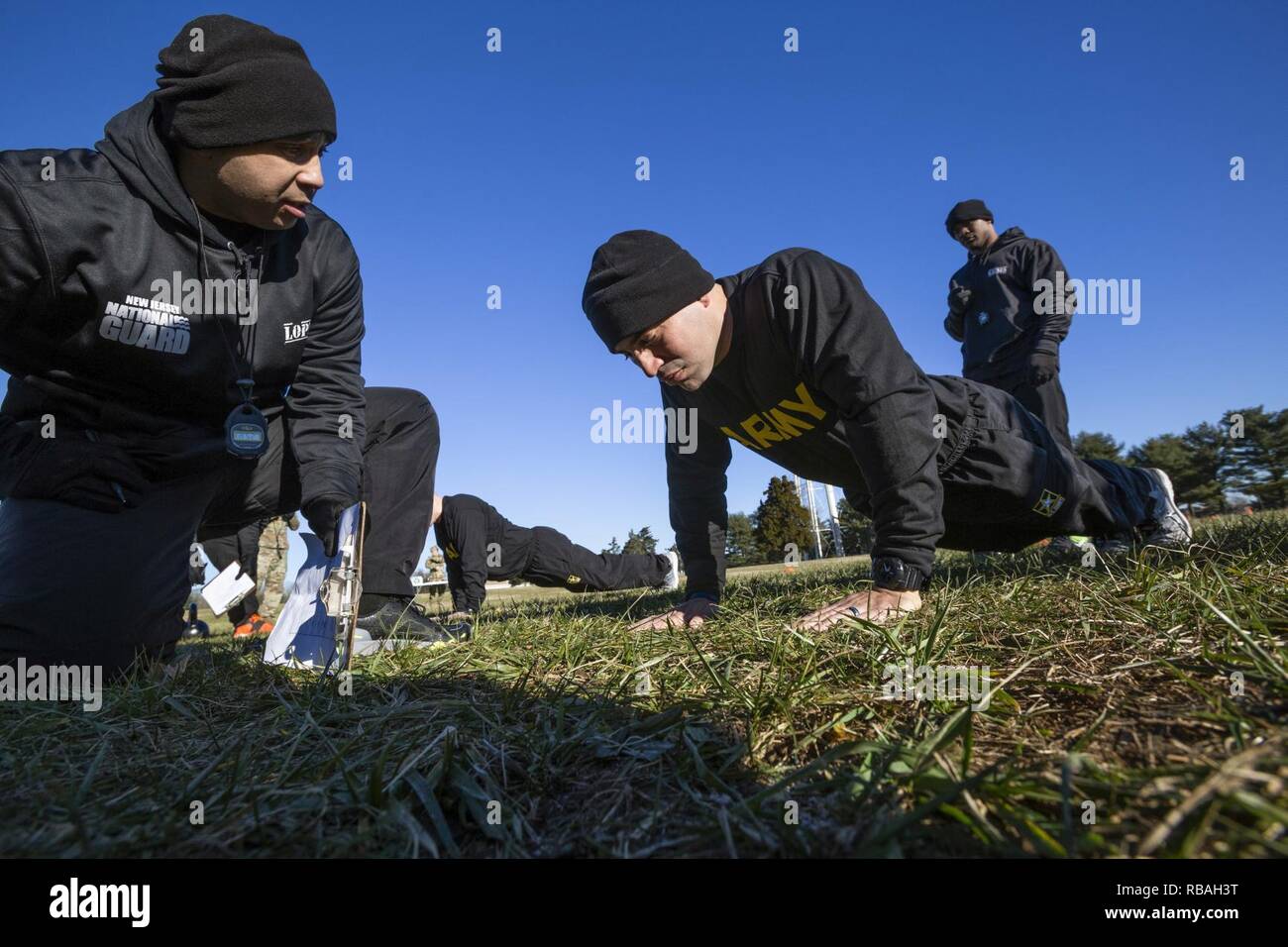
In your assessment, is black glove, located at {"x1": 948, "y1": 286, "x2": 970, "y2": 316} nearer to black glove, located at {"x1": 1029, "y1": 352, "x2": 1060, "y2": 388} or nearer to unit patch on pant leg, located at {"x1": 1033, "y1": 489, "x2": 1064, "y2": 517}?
black glove, located at {"x1": 1029, "y1": 352, "x2": 1060, "y2": 388}

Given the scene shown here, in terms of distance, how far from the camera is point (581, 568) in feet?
18.3

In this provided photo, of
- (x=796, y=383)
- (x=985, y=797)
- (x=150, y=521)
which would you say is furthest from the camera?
(x=796, y=383)

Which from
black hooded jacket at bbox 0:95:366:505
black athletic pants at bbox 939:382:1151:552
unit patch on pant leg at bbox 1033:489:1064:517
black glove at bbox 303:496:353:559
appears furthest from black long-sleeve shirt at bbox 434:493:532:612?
unit patch on pant leg at bbox 1033:489:1064:517

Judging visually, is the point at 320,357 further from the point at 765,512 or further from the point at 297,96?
the point at 765,512

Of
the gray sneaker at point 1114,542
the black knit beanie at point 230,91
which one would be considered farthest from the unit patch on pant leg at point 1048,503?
the black knit beanie at point 230,91

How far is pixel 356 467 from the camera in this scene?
9.17 feet

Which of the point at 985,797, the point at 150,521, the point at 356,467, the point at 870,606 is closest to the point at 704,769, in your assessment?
the point at 985,797

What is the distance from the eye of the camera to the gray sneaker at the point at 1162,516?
3.25 metres

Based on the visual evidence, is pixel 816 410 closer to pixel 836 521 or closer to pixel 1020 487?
pixel 1020 487

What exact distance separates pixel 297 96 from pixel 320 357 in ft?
3.49

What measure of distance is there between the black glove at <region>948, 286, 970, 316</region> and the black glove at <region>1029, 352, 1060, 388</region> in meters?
0.98

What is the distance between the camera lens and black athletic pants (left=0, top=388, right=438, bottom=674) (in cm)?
227

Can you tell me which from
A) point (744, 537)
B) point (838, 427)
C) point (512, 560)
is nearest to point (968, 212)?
point (838, 427)

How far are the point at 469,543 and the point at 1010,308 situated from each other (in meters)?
5.03
